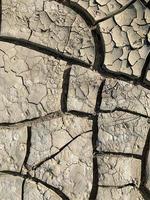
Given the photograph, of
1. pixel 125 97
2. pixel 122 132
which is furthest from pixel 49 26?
pixel 122 132

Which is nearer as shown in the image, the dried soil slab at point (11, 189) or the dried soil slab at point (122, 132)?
the dried soil slab at point (11, 189)

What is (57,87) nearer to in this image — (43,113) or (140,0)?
(43,113)

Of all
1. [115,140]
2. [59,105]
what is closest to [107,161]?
[115,140]

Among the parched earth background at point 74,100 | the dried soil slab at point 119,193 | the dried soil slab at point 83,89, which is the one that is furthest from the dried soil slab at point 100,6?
the dried soil slab at point 119,193

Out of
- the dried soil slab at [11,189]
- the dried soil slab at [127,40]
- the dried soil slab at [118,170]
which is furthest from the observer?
the dried soil slab at [127,40]

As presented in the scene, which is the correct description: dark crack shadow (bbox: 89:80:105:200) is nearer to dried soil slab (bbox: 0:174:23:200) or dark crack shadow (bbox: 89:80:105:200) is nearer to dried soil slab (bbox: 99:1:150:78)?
dried soil slab (bbox: 99:1:150:78)

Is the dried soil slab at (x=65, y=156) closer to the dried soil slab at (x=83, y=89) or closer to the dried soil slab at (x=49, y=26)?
the dried soil slab at (x=83, y=89)

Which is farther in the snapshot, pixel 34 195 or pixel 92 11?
pixel 92 11
